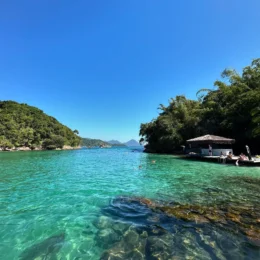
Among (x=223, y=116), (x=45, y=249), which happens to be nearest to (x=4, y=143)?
(x=223, y=116)

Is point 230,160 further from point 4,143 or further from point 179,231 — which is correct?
point 4,143

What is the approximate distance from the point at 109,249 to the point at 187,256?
150cm

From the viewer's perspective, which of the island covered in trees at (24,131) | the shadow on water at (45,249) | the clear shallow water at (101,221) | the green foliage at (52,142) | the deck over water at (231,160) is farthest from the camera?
the green foliage at (52,142)

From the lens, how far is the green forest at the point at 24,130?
227 ft

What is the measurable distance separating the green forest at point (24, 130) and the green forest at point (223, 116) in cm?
5529

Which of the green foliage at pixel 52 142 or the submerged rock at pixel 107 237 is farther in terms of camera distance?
the green foliage at pixel 52 142

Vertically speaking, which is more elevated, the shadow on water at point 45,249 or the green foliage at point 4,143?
the green foliage at point 4,143

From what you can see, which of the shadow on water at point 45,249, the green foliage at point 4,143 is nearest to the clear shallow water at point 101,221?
the shadow on water at point 45,249

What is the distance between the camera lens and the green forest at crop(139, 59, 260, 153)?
22.4m

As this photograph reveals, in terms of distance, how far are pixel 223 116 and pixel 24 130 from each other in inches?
2923

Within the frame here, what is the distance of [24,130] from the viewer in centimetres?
7431

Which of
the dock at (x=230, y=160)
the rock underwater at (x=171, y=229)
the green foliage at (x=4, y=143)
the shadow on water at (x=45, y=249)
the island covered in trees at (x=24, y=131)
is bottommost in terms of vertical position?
the shadow on water at (x=45, y=249)

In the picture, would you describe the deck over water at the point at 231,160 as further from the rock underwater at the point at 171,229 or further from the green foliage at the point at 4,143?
the green foliage at the point at 4,143

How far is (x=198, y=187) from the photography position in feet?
29.1
